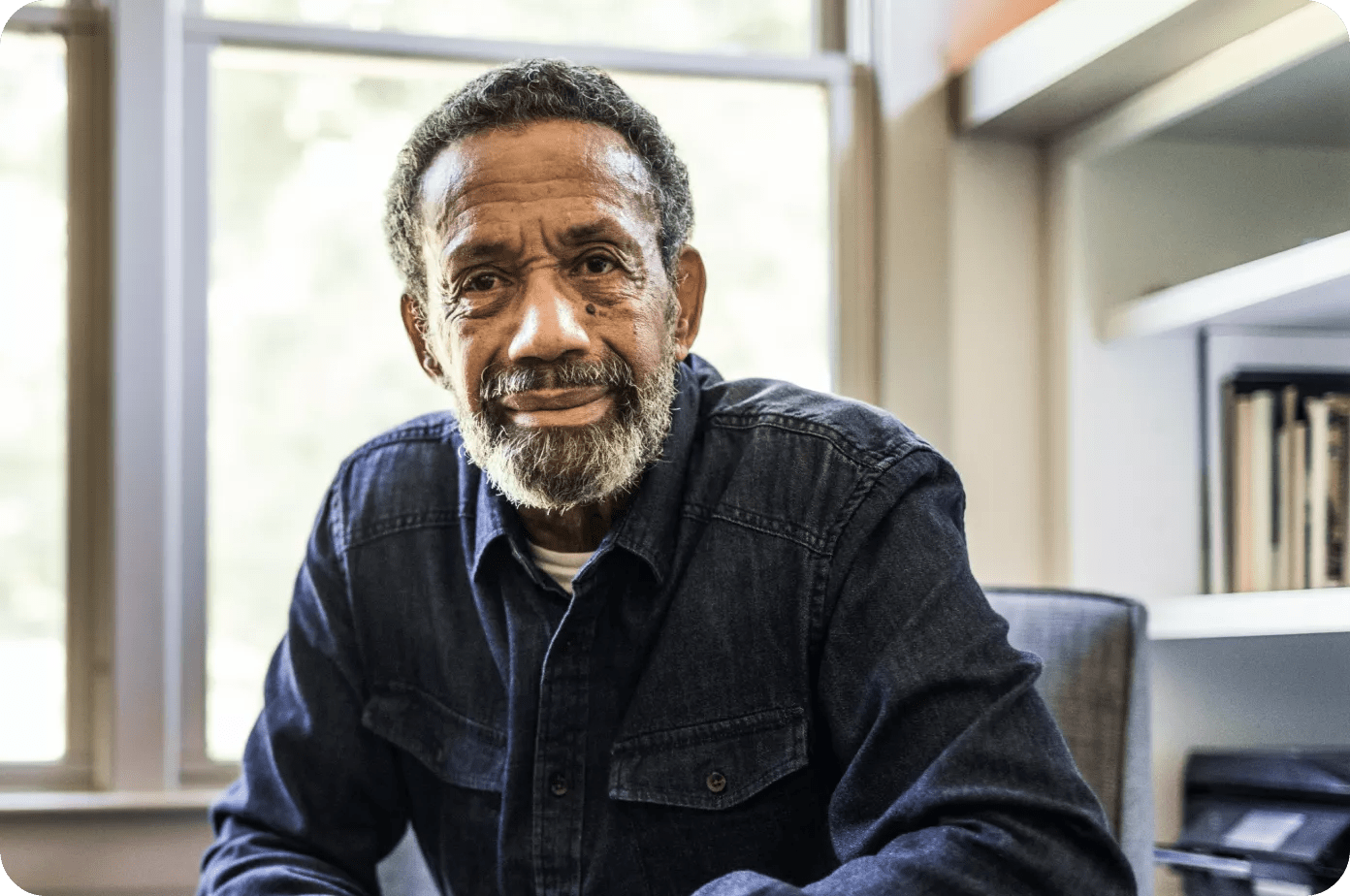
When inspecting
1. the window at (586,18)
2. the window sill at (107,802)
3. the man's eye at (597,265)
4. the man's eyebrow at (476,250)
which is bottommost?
the window sill at (107,802)

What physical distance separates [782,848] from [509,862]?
256 millimetres

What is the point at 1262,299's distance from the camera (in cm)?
175

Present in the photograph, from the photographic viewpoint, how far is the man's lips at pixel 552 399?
3.92 ft

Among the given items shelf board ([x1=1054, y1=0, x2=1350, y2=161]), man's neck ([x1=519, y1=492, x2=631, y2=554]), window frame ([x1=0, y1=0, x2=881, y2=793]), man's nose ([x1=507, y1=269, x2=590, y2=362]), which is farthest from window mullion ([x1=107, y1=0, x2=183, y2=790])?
shelf board ([x1=1054, y1=0, x2=1350, y2=161])

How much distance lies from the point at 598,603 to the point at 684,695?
12 cm

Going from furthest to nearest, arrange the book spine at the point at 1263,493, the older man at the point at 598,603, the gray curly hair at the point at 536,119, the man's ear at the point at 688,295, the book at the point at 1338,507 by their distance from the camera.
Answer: the book spine at the point at 1263,493
the book at the point at 1338,507
the man's ear at the point at 688,295
the gray curly hair at the point at 536,119
the older man at the point at 598,603

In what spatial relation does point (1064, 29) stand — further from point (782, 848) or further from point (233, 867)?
point (233, 867)

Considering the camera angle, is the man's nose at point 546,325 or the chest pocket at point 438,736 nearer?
the man's nose at point 546,325

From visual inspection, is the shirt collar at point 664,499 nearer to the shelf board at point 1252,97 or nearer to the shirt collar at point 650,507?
the shirt collar at point 650,507

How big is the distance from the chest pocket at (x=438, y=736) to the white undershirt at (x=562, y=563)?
160mm

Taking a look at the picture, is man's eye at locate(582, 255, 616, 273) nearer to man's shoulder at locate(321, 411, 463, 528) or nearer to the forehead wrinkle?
the forehead wrinkle

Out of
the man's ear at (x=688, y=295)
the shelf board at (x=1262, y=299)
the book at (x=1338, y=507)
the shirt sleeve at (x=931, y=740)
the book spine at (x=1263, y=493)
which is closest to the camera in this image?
the shirt sleeve at (x=931, y=740)

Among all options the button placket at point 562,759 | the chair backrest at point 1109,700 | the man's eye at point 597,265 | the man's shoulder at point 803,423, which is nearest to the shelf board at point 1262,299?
the chair backrest at point 1109,700

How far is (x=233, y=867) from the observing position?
1.23 meters
